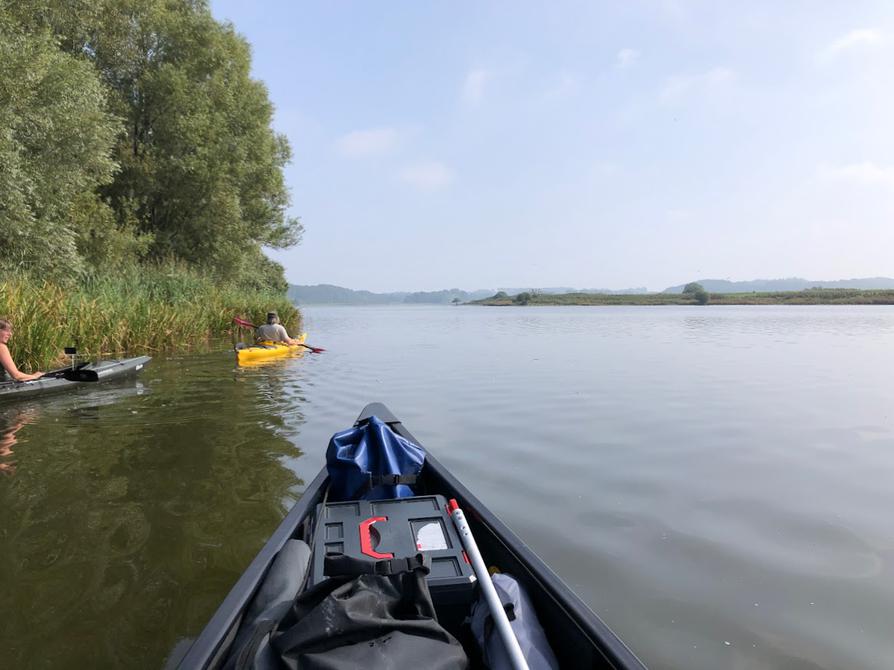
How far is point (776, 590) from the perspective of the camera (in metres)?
3.13

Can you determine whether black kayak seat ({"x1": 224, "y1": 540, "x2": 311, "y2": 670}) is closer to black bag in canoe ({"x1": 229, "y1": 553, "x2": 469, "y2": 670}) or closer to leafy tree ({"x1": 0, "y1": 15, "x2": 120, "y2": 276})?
black bag in canoe ({"x1": 229, "y1": 553, "x2": 469, "y2": 670})

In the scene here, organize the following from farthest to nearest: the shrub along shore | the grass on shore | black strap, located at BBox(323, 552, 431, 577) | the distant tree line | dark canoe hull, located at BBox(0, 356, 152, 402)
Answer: the grass on shore
the distant tree line
the shrub along shore
dark canoe hull, located at BBox(0, 356, 152, 402)
black strap, located at BBox(323, 552, 431, 577)

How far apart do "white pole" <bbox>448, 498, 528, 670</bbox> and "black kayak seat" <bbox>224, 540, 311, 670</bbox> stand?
2.40 feet

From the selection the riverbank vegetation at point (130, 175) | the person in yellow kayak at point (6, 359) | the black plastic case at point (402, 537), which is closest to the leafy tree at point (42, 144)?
the riverbank vegetation at point (130, 175)

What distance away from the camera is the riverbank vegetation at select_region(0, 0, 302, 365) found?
1205 centimetres

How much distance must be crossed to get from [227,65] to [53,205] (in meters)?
12.3

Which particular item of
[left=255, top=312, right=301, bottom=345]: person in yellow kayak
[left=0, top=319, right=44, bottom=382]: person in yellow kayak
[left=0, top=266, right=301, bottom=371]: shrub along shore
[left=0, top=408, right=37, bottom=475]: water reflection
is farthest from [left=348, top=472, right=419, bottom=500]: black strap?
[left=255, top=312, right=301, bottom=345]: person in yellow kayak

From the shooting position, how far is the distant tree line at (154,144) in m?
14.4

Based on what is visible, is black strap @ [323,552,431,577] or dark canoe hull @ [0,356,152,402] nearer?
black strap @ [323,552,431,577]

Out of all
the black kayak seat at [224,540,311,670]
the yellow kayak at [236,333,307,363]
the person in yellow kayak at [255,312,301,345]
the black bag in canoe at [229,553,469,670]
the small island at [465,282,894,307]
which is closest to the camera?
the black bag in canoe at [229,553,469,670]

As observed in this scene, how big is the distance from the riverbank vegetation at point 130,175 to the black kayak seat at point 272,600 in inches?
344

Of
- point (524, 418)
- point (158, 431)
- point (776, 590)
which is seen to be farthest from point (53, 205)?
point (776, 590)

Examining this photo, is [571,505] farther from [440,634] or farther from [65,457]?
[65,457]

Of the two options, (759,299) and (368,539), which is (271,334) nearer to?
(368,539)
